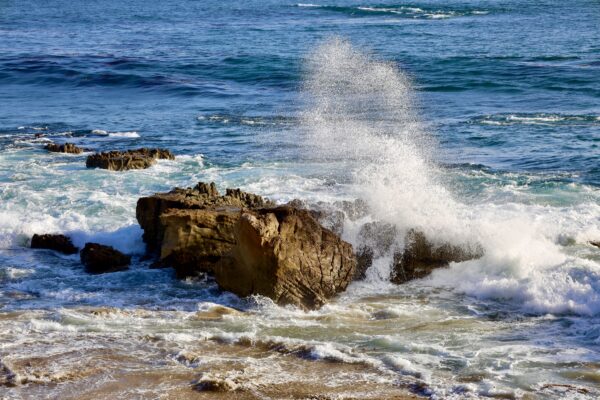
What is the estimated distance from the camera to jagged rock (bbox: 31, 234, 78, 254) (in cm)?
1277

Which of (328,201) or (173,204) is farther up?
(173,204)

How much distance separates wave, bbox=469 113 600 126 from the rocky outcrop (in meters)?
11.0

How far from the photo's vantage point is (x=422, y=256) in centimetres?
1162

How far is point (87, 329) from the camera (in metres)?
9.59

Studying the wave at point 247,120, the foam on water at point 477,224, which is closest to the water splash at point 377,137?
the foam on water at point 477,224

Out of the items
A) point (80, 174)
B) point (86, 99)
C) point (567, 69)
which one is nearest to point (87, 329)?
point (80, 174)

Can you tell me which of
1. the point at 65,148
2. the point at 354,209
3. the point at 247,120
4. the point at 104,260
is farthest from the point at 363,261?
the point at 247,120

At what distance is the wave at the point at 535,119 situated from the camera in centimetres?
2103

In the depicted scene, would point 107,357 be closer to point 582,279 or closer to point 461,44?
point 582,279

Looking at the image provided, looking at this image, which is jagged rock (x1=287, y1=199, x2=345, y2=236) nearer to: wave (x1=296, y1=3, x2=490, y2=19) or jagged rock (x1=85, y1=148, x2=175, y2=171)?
jagged rock (x1=85, y1=148, x2=175, y2=171)

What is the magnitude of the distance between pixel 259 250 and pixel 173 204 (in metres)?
2.20

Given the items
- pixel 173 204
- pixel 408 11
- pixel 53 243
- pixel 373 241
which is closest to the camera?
pixel 373 241

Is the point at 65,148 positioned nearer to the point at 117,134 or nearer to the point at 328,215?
the point at 117,134

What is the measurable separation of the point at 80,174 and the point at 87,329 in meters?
7.91
